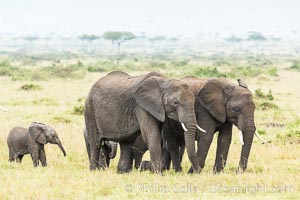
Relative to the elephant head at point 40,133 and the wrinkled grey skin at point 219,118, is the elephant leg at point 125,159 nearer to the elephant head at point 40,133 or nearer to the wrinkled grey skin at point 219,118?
the wrinkled grey skin at point 219,118

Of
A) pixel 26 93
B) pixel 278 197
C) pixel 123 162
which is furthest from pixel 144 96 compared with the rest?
pixel 26 93

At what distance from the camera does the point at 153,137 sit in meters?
10.9

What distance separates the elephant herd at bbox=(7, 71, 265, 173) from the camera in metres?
10.9

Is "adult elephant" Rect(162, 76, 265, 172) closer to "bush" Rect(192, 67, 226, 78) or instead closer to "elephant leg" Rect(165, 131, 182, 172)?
"elephant leg" Rect(165, 131, 182, 172)

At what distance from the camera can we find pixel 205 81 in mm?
11789

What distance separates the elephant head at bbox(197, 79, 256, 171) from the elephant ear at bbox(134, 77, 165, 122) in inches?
31.4

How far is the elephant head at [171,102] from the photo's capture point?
10594mm

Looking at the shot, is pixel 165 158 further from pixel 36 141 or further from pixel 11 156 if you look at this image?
pixel 11 156

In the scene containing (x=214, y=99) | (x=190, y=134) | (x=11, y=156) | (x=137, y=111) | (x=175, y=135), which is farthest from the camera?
(x=11, y=156)

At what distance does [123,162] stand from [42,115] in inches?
356

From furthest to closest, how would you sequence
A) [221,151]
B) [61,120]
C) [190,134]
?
[61,120] → [221,151] → [190,134]

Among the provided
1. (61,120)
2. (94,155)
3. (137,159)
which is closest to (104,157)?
(94,155)

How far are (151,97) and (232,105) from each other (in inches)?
52.0

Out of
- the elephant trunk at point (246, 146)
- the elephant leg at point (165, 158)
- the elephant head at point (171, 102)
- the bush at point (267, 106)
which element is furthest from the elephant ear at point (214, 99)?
the bush at point (267, 106)
